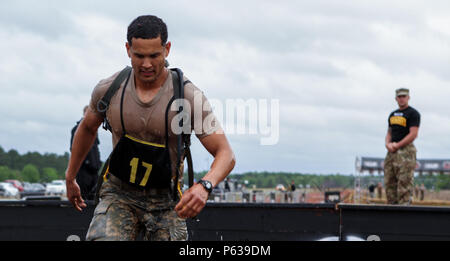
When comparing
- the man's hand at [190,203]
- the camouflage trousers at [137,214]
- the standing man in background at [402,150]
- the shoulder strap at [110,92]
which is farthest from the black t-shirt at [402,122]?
the man's hand at [190,203]

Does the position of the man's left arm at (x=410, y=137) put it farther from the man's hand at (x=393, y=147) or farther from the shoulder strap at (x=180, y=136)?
the shoulder strap at (x=180, y=136)

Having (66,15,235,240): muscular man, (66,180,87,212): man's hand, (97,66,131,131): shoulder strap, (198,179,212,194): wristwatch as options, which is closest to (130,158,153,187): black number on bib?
(66,15,235,240): muscular man

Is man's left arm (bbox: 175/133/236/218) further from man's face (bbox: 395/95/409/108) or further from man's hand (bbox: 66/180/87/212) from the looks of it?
man's face (bbox: 395/95/409/108)

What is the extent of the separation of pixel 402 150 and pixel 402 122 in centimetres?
44

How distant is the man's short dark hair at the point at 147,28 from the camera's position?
3.33 metres

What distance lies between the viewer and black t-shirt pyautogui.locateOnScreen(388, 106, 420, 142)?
834 centimetres

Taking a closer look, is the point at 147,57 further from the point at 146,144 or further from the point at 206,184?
the point at 206,184

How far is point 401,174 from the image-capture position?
8.42 metres

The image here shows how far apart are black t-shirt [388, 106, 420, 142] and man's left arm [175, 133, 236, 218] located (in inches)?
226

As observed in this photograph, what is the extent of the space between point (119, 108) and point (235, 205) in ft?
9.72

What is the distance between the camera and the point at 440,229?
5688 mm

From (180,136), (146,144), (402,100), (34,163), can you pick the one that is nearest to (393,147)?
(402,100)
